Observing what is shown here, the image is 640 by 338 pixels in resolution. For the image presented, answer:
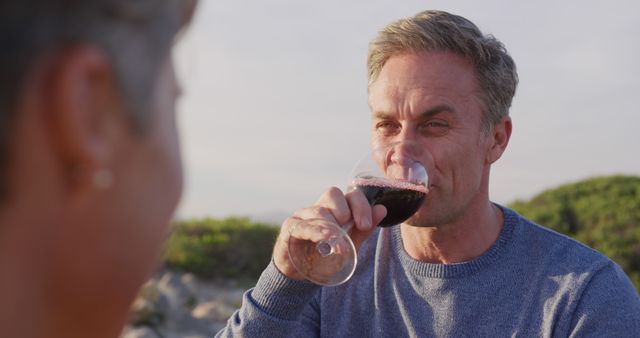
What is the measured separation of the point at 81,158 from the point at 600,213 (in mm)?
8784

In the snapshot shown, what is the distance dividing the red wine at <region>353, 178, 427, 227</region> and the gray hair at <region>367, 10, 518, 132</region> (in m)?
0.81

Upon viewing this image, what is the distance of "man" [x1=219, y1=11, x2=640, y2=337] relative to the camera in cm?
311

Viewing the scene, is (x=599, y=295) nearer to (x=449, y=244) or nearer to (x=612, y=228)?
(x=449, y=244)

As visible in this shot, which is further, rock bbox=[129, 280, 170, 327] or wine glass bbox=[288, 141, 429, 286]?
rock bbox=[129, 280, 170, 327]

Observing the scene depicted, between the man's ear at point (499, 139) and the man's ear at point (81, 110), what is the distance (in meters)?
3.24

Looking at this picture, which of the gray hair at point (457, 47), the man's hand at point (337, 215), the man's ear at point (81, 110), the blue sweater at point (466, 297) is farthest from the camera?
the gray hair at point (457, 47)

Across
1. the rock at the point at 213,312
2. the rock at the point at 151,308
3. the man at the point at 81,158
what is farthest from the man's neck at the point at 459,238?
the rock at the point at 213,312

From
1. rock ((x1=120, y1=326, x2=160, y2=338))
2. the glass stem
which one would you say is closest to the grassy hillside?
rock ((x1=120, y1=326, x2=160, y2=338))

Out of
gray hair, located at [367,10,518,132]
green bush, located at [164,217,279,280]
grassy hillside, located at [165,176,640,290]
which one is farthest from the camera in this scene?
green bush, located at [164,217,279,280]

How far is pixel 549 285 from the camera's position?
10.6 ft

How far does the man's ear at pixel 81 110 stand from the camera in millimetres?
714

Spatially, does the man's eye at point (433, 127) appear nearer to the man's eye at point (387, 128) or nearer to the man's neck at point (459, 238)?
the man's eye at point (387, 128)

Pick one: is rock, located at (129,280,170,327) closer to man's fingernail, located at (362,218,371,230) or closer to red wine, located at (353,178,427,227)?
red wine, located at (353,178,427,227)

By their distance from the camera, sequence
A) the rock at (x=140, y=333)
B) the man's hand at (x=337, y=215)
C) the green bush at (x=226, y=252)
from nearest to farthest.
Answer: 1. the man's hand at (x=337, y=215)
2. the rock at (x=140, y=333)
3. the green bush at (x=226, y=252)
